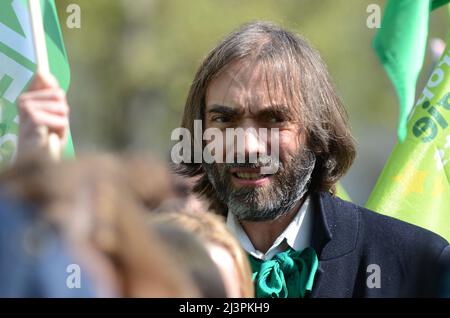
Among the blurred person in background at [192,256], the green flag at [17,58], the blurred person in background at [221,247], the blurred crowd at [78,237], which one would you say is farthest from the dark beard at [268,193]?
the blurred crowd at [78,237]

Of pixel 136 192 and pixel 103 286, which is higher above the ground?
pixel 136 192

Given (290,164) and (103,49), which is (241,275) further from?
(103,49)

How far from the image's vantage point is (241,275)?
7.24ft

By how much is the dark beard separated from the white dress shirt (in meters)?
0.04

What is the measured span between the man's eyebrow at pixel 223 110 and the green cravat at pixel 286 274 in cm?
44

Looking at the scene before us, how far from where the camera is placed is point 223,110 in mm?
3123

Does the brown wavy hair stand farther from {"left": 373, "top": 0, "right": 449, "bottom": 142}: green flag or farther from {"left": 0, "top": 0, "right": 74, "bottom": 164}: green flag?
{"left": 0, "top": 0, "right": 74, "bottom": 164}: green flag

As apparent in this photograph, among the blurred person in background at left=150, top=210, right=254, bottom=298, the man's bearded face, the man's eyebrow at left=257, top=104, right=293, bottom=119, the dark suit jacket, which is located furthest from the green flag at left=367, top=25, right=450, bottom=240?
the blurred person in background at left=150, top=210, right=254, bottom=298

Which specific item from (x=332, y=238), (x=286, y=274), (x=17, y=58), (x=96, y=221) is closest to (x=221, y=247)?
(x=96, y=221)

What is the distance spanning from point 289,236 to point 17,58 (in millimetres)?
1282

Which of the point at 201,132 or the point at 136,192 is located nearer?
the point at 136,192

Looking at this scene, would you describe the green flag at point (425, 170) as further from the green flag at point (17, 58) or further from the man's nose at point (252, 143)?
the green flag at point (17, 58)
